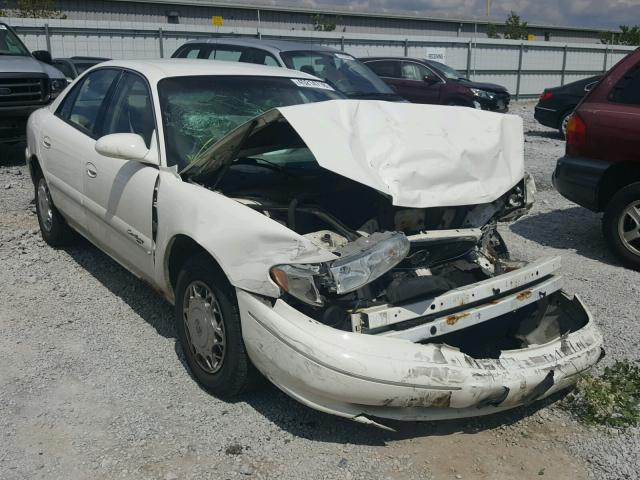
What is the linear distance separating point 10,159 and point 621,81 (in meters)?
8.38

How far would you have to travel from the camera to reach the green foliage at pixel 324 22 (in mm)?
33125

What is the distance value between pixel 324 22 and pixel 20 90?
88.5 ft

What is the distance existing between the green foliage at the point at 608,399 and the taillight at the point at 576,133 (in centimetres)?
285

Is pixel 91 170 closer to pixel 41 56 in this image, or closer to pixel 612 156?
pixel 612 156

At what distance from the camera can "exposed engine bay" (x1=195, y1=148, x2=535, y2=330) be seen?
294 centimetres

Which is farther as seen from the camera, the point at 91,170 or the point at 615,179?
the point at 615,179

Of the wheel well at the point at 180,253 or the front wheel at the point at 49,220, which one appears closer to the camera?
the wheel well at the point at 180,253

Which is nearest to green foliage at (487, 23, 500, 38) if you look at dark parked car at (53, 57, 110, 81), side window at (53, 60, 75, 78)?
dark parked car at (53, 57, 110, 81)

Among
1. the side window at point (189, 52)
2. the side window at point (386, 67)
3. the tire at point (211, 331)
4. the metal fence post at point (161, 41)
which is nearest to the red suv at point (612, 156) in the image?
the tire at point (211, 331)

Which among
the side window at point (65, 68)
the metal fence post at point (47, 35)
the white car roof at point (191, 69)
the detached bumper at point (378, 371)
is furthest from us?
the metal fence post at point (47, 35)

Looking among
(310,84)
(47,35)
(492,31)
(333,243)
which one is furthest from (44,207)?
(492,31)

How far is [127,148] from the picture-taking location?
382 centimetres

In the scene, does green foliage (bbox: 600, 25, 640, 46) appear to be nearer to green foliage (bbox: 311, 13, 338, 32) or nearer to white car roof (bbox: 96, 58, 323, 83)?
green foliage (bbox: 311, 13, 338, 32)

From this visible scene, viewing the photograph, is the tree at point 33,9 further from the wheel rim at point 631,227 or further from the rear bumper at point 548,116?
the wheel rim at point 631,227
